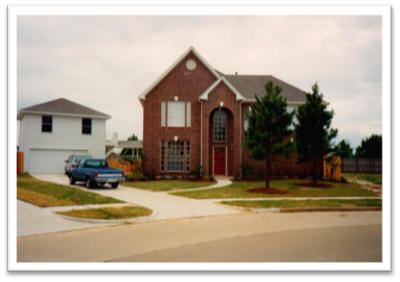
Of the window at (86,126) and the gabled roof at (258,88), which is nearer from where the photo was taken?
the gabled roof at (258,88)

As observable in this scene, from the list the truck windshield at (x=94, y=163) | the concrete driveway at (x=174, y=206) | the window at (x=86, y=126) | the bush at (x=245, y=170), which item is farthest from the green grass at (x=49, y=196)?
the window at (x=86, y=126)

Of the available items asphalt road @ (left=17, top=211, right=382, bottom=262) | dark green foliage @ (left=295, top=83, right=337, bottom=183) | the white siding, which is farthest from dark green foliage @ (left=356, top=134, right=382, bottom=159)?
the white siding

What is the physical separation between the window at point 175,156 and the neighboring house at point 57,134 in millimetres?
6327

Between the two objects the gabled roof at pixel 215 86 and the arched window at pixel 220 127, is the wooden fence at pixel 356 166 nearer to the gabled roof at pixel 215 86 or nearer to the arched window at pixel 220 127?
the gabled roof at pixel 215 86

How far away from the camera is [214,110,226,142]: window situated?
2195 cm

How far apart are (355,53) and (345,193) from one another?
759 centimetres

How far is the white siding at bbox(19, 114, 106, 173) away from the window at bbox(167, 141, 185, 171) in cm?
652

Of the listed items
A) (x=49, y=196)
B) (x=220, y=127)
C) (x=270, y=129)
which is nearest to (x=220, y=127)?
(x=220, y=127)

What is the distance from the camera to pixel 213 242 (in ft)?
22.9

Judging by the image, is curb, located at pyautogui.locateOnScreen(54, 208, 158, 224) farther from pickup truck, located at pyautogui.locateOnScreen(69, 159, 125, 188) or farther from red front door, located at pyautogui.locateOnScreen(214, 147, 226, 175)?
red front door, located at pyautogui.locateOnScreen(214, 147, 226, 175)

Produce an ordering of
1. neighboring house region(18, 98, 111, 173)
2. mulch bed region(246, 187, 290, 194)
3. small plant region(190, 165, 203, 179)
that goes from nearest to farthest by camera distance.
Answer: mulch bed region(246, 187, 290, 194) < neighboring house region(18, 98, 111, 173) < small plant region(190, 165, 203, 179)

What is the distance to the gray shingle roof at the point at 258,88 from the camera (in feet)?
72.8
